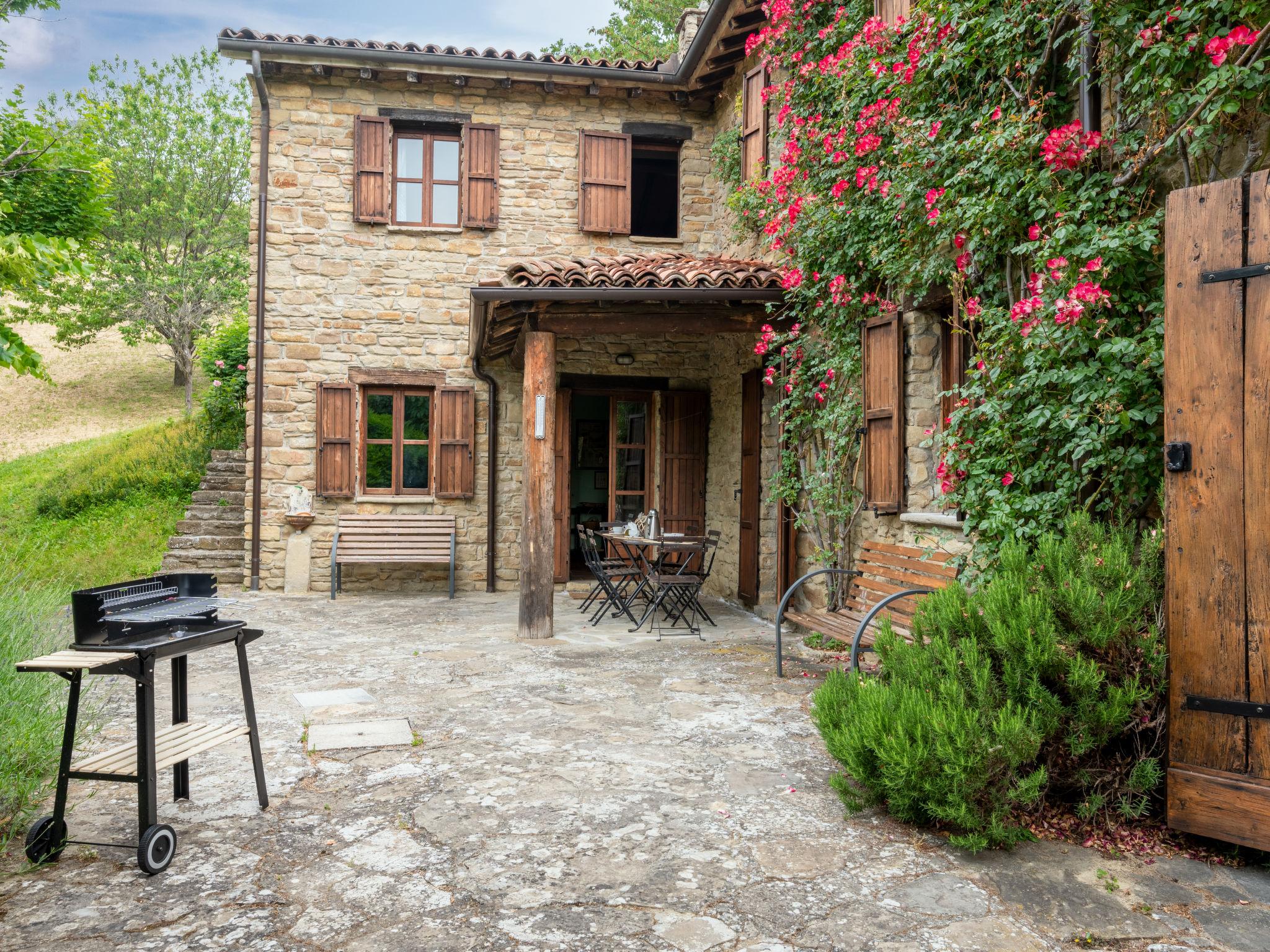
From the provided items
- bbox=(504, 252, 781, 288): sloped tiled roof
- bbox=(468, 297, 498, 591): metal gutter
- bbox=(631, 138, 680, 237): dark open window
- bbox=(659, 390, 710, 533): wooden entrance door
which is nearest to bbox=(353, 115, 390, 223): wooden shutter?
bbox=(468, 297, 498, 591): metal gutter

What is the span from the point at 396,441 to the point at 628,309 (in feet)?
12.9

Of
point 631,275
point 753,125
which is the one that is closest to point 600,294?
point 631,275

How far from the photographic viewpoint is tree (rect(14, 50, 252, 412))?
1892 cm

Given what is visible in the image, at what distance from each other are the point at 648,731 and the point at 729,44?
271 inches

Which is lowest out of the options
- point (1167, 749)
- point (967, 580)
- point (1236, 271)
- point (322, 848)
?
point (322, 848)

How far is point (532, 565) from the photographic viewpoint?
6340mm

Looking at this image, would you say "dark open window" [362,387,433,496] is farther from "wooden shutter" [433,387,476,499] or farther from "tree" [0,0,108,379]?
"tree" [0,0,108,379]

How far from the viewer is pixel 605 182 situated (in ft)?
30.6

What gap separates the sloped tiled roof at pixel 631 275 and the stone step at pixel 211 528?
527 centimetres

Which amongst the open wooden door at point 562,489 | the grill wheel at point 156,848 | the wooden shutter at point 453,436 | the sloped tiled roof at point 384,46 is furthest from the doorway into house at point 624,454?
the grill wheel at point 156,848

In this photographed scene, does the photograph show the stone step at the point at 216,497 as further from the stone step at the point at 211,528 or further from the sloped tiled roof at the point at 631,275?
the sloped tiled roof at the point at 631,275

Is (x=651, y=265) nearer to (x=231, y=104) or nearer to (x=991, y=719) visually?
(x=991, y=719)

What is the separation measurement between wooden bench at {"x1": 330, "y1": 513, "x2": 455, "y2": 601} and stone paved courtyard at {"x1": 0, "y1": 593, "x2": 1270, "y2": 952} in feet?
14.0

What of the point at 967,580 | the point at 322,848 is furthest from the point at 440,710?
the point at 967,580
